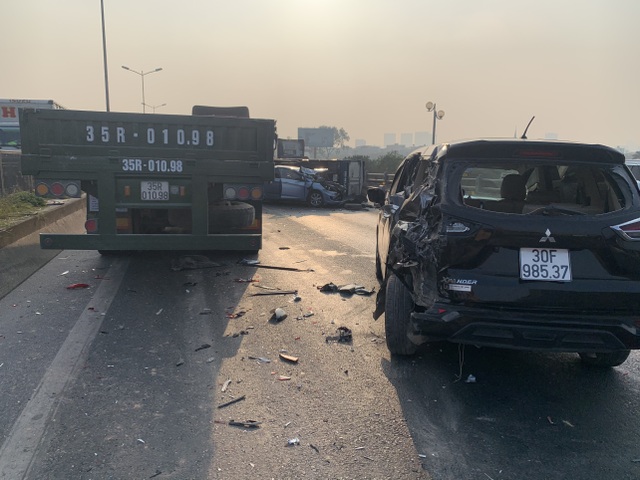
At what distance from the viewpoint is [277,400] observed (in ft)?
12.2

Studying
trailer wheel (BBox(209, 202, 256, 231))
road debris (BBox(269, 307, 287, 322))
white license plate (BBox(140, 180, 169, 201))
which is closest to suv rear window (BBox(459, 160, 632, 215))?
road debris (BBox(269, 307, 287, 322))

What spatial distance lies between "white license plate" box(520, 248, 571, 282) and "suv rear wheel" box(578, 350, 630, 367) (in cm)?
126

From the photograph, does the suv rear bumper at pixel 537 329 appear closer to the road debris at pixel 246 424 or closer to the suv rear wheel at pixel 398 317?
the suv rear wheel at pixel 398 317

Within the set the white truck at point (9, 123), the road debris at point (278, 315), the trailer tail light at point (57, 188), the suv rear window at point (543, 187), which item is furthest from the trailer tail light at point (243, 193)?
the white truck at point (9, 123)

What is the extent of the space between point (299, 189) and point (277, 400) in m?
17.3

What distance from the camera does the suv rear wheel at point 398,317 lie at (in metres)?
4.24

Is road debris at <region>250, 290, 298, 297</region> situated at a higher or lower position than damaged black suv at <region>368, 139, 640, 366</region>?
Result: lower

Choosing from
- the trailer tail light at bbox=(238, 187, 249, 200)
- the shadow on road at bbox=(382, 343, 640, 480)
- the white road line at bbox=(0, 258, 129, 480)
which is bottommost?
the shadow on road at bbox=(382, 343, 640, 480)

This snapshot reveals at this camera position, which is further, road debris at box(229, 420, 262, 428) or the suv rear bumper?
the suv rear bumper

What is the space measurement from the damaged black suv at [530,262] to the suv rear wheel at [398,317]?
1.11 feet

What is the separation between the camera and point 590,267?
3.50 metres

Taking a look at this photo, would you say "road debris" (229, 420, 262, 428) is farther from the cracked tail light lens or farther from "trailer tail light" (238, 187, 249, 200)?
"trailer tail light" (238, 187, 249, 200)

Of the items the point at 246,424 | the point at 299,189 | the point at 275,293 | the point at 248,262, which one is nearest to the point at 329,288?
the point at 275,293

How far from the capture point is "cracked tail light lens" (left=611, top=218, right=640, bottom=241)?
3484mm
